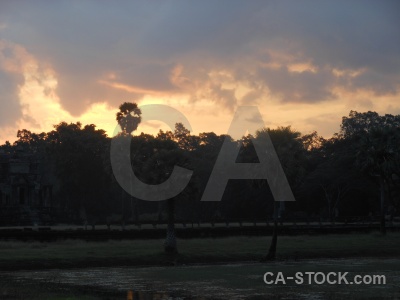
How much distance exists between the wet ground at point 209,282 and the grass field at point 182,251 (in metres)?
2.23

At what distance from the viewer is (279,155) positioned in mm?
49969

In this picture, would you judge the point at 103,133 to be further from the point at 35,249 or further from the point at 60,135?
the point at 35,249

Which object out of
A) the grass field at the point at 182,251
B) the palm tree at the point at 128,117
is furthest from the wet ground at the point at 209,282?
the palm tree at the point at 128,117

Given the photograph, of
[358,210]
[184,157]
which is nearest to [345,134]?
[358,210]

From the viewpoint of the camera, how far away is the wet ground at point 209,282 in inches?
1217

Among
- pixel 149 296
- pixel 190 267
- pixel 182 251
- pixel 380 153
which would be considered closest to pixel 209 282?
pixel 149 296

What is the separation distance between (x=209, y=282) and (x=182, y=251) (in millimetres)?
16013

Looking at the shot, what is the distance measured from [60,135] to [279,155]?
75857mm

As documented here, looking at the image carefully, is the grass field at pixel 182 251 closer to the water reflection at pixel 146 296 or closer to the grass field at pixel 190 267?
the grass field at pixel 190 267
